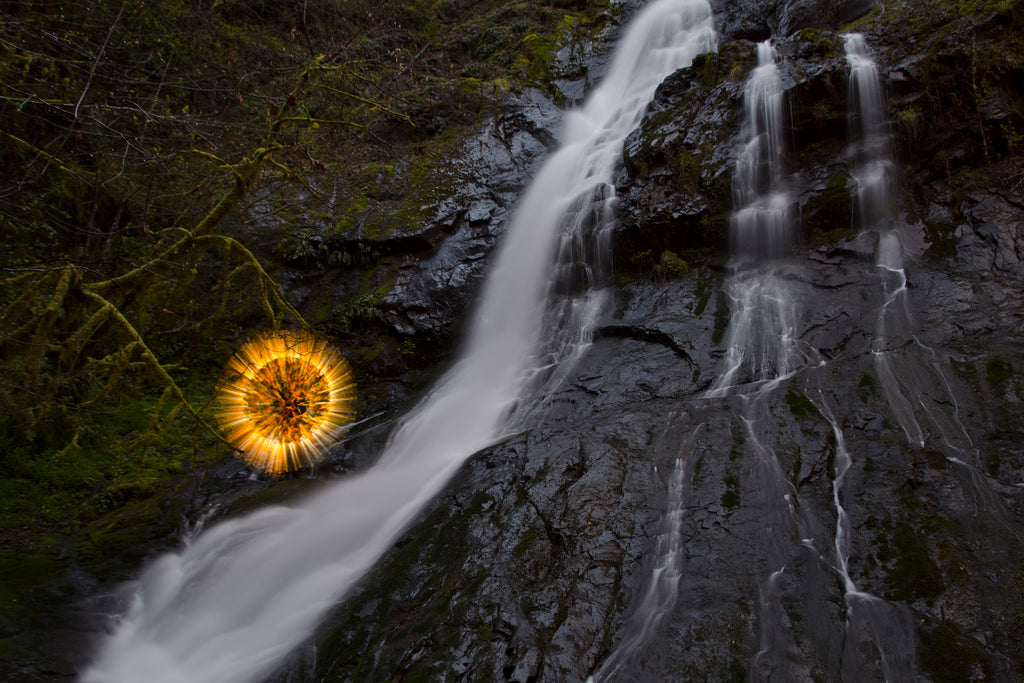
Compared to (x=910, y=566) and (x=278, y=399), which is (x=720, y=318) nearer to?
(x=910, y=566)

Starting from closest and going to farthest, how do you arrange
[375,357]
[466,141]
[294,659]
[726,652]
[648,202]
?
[726,652], [294,659], [648,202], [375,357], [466,141]

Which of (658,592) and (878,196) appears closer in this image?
(658,592)

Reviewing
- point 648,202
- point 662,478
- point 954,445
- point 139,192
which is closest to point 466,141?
point 648,202

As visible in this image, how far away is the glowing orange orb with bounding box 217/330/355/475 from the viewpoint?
80.0 inches

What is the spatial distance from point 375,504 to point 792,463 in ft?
14.7

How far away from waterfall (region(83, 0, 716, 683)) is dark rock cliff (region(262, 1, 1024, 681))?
22.3 inches

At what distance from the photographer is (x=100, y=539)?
5.85 meters

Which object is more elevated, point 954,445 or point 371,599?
point 954,445

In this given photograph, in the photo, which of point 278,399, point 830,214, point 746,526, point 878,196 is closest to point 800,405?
point 746,526

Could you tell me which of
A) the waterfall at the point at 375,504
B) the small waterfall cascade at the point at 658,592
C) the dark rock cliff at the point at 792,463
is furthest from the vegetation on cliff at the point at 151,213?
→ the small waterfall cascade at the point at 658,592

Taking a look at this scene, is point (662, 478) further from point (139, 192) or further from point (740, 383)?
point (139, 192)

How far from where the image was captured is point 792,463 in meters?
4.64

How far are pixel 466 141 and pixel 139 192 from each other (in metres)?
6.32

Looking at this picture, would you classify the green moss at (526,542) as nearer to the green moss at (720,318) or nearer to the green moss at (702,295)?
the green moss at (720,318)
